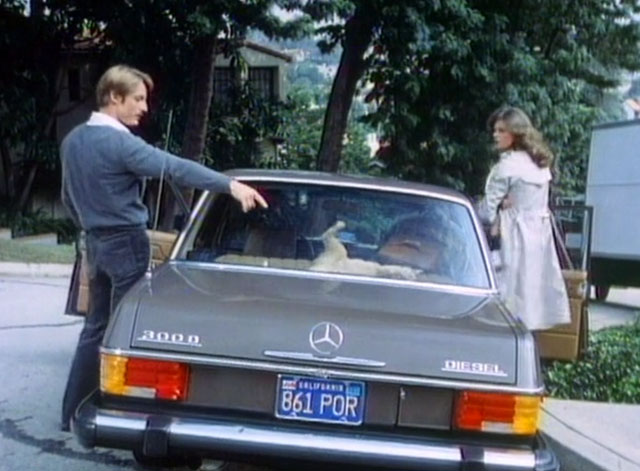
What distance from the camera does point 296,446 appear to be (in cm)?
414

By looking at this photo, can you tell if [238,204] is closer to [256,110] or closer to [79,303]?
[79,303]

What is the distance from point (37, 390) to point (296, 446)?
3471 millimetres

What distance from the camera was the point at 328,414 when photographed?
4227 mm

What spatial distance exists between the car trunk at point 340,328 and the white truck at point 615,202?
13514mm

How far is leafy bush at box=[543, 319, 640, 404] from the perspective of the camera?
285 inches

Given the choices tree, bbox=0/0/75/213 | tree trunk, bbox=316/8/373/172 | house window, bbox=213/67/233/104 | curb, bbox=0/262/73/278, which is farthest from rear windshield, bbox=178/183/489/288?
house window, bbox=213/67/233/104

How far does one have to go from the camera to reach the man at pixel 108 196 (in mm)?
5320

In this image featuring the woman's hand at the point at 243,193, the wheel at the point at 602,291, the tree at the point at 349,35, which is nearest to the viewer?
the woman's hand at the point at 243,193

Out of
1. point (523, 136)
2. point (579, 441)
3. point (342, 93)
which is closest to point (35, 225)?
point (342, 93)

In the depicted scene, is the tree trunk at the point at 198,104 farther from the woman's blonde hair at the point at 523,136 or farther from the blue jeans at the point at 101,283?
the blue jeans at the point at 101,283

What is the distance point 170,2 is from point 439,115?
5319 mm

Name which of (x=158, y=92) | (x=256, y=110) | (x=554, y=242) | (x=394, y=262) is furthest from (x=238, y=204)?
(x=256, y=110)

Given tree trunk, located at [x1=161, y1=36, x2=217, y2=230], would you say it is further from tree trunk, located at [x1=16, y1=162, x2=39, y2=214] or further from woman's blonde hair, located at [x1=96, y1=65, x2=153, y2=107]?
woman's blonde hair, located at [x1=96, y1=65, x2=153, y2=107]

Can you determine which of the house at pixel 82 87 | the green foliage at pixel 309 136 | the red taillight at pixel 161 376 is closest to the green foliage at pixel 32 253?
the house at pixel 82 87
